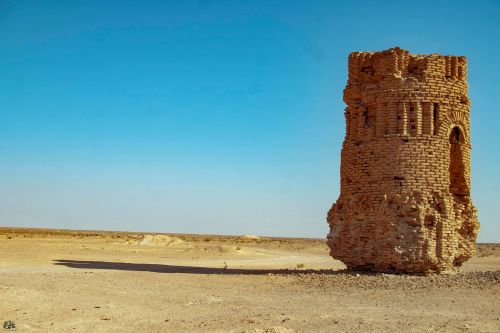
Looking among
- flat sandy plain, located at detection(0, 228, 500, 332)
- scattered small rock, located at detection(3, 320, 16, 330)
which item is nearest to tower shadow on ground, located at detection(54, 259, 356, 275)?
flat sandy plain, located at detection(0, 228, 500, 332)

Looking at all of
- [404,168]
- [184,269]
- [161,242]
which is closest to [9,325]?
[404,168]

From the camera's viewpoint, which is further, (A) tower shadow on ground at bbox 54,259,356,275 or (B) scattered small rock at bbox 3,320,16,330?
(A) tower shadow on ground at bbox 54,259,356,275

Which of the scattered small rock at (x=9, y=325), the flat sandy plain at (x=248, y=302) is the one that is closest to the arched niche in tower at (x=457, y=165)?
the flat sandy plain at (x=248, y=302)

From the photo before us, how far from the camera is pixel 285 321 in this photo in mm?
10906

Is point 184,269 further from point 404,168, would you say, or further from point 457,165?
point 457,165

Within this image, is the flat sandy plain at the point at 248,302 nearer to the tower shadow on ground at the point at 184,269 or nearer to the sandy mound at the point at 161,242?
the tower shadow on ground at the point at 184,269

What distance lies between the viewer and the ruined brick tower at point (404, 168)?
56.8 ft

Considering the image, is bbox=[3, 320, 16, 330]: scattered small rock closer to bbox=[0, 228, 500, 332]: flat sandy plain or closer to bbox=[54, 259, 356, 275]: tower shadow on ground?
bbox=[0, 228, 500, 332]: flat sandy plain

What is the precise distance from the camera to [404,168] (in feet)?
57.7

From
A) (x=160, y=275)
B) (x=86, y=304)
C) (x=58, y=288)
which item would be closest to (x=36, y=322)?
(x=86, y=304)

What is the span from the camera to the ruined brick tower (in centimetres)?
1731

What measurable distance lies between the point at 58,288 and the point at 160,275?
4.81 m

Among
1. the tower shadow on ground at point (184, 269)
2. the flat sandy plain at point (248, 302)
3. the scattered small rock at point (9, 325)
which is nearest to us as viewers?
the scattered small rock at point (9, 325)

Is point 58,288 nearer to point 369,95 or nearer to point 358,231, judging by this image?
point 358,231
